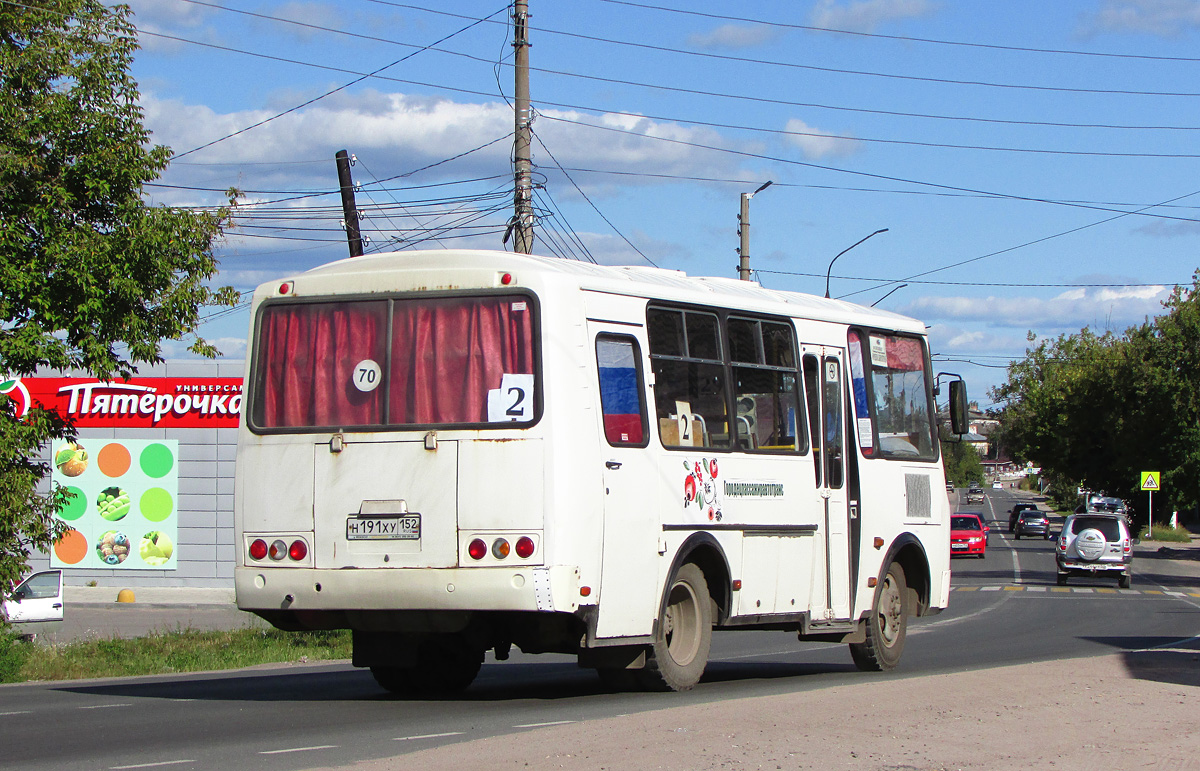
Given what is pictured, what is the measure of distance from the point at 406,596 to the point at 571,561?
120 centimetres

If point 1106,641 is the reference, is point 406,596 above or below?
above

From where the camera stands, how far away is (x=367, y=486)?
10375 millimetres

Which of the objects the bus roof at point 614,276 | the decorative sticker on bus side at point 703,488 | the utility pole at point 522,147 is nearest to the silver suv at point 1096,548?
the utility pole at point 522,147

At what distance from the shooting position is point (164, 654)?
60.2 feet

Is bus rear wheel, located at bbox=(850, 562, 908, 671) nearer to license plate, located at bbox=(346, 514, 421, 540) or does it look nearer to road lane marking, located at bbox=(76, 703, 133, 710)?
Result: license plate, located at bbox=(346, 514, 421, 540)

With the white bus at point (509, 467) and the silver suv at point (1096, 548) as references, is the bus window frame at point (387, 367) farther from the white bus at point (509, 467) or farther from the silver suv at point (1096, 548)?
the silver suv at point (1096, 548)

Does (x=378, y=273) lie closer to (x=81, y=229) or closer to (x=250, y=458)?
(x=250, y=458)

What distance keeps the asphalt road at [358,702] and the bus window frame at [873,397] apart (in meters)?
2.17

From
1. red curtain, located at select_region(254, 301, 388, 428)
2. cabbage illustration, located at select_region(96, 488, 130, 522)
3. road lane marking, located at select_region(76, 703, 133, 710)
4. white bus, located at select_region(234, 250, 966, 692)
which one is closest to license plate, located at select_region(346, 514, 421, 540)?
white bus, located at select_region(234, 250, 966, 692)

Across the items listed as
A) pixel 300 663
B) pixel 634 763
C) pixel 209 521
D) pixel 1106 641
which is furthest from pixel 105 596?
pixel 634 763

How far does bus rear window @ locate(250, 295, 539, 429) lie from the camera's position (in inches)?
403

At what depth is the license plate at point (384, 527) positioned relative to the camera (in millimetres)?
10172

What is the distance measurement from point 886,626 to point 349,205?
40.6ft

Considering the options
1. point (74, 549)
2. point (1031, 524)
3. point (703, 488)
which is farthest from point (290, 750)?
point (1031, 524)
